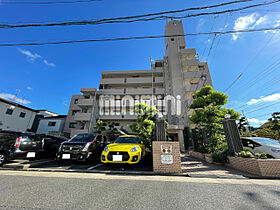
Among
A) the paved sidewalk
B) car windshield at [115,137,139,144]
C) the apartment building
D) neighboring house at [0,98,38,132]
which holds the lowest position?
the paved sidewalk

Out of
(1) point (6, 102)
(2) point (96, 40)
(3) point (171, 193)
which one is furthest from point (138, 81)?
(1) point (6, 102)

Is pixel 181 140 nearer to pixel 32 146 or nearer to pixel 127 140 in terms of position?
pixel 127 140

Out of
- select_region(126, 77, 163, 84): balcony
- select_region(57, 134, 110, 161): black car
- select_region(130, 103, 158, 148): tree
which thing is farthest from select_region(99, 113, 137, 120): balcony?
select_region(57, 134, 110, 161): black car

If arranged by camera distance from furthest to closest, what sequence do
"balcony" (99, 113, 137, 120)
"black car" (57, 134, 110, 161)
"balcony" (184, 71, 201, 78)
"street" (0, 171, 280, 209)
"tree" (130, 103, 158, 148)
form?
"balcony" (99, 113, 137, 120) → "balcony" (184, 71, 201, 78) → "tree" (130, 103, 158, 148) → "black car" (57, 134, 110, 161) → "street" (0, 171, 280, 209)

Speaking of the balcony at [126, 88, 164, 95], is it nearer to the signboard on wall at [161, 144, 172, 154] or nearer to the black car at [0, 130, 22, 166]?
the signboard on wall at [161, 144, 172, 154]

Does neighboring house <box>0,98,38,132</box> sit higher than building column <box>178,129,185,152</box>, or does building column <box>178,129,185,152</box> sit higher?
neighboring house <box>0,98,38,132</box>

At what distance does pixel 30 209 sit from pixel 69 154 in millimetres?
3093

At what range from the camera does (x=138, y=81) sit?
1884cm

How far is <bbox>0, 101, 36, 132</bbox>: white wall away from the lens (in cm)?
1477

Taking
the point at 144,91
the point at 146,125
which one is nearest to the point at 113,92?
the point at 144,91

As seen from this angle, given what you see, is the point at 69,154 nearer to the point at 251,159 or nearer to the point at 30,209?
the point at 30,209

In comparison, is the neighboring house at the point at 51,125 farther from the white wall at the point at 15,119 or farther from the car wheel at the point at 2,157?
the car wheel at the point at 2,157

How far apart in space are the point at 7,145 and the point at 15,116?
18164 millimetres

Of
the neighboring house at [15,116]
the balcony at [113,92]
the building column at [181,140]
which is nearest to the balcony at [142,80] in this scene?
the balcony at [113,92]
